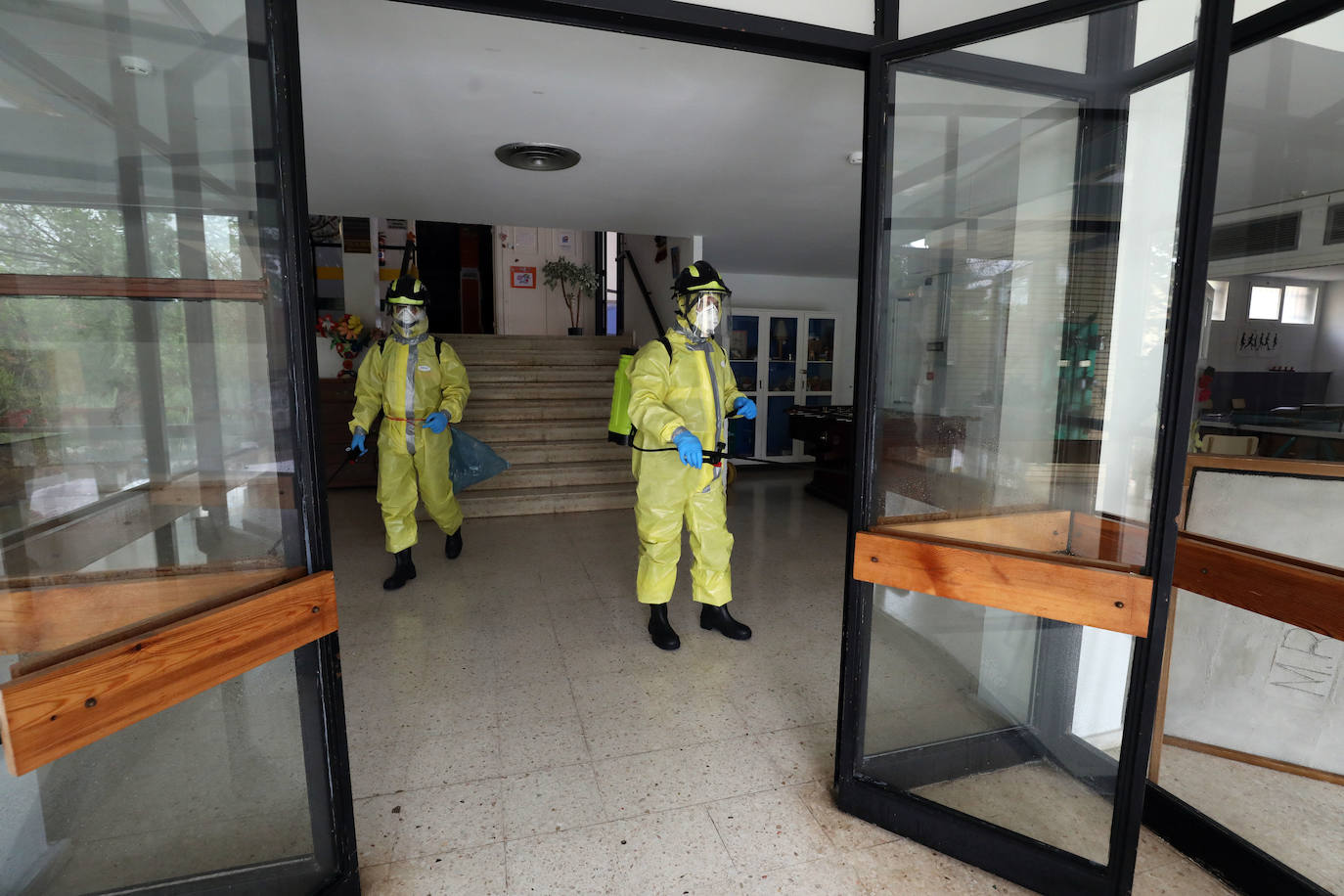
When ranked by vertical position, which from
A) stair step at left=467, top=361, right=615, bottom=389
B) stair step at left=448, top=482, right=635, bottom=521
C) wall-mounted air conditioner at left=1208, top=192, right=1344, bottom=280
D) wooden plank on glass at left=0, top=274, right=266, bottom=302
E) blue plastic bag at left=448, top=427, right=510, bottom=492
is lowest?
stair step at left=448, top=482, right=635, bottom=521

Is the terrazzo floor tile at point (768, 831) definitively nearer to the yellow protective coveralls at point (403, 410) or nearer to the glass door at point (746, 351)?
the yellow protective coveralls at point (403, 410)

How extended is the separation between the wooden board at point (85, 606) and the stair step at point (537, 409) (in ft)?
15.2

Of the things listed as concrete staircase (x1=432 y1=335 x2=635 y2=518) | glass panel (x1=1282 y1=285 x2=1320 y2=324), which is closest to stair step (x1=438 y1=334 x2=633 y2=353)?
concrete staircase (x1=432 y1=335 x2=635 y2=518)

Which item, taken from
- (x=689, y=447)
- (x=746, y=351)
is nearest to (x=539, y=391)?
(x=746, y=351)

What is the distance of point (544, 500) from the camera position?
512cm

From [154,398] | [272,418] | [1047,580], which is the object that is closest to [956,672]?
[1047,580]

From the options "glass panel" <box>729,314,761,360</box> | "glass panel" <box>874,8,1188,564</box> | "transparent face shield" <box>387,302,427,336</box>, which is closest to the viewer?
"glass panel" <box>874,8,1188,564</box>

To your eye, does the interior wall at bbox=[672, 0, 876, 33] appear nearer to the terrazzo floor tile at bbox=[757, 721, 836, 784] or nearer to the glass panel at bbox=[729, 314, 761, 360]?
the terrazzo floor tile at bbox=[757, 721, 836, 784]

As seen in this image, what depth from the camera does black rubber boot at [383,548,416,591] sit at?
3.46m

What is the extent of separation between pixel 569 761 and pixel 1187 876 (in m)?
1.63

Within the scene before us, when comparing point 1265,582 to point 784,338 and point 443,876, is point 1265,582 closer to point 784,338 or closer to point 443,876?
point 443,876

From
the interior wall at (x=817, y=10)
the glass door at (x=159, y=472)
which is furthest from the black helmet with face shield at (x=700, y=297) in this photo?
the glass door at (x=159, y=472)

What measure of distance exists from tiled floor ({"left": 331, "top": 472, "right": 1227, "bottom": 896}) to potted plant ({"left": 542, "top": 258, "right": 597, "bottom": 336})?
6.08m

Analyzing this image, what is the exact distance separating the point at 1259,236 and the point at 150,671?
277cm
